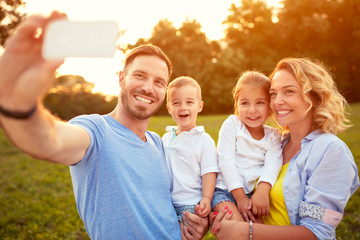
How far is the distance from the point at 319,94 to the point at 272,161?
2.19ft

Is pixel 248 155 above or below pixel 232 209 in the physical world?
above

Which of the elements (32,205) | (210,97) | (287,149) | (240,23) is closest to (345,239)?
(287,149)

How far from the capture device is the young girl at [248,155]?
2400 mm

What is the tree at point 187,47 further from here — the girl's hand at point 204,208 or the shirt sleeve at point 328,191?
the shirt sleeve at point 328,191

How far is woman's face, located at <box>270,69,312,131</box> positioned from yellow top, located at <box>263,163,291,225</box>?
1.43 ft

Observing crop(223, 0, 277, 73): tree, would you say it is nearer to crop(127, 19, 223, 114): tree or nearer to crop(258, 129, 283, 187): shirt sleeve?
crop(127, 19, 223, 114): tree

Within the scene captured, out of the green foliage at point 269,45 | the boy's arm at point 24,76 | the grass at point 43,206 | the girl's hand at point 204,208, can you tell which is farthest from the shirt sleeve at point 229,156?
the green foliage at point 269,45

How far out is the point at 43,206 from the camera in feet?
19.0

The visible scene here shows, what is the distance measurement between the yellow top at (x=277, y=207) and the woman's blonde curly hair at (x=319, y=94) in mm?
526

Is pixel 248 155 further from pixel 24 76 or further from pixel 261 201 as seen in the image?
pixel 24 76

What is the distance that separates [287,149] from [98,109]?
2633cm

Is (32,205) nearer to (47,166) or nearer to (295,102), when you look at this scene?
(47,166)

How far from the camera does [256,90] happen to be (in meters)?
2.70

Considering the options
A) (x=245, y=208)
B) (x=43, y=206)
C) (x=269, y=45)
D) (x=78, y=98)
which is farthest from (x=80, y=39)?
(x=269, y=45)
